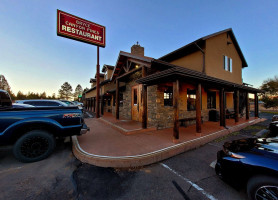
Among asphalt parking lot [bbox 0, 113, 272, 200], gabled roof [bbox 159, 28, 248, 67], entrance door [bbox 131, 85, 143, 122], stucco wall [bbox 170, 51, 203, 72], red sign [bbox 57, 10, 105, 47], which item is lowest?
asphalt parking lot [bbox 0, 113, 272, 200]

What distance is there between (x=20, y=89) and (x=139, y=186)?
7040 centimetres

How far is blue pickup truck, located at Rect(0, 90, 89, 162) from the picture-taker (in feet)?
9.59

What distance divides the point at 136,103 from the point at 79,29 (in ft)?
28.8

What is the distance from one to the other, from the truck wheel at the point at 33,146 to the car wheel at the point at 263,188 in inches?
194

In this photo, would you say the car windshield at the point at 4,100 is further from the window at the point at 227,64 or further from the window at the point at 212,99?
the window at the point at 227,64

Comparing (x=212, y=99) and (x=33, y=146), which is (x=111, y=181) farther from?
(x=212, y=99)

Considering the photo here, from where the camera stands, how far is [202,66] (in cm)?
817

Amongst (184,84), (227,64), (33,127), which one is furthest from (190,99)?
(33,127)

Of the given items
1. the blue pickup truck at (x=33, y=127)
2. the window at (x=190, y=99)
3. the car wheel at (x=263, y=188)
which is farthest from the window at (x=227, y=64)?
the blue pickup truck at (x=33, y=127)

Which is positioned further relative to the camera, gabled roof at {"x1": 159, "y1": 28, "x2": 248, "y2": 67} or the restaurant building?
gabled roof at {"x1": 159, "y1": 28, "x2": 248, "y2": 67}

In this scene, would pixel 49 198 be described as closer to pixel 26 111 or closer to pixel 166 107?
pixel 26 111

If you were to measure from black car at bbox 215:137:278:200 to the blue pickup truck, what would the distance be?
437cm

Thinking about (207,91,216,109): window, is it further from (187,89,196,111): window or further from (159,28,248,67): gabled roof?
(159,28,248,67): gabled roof

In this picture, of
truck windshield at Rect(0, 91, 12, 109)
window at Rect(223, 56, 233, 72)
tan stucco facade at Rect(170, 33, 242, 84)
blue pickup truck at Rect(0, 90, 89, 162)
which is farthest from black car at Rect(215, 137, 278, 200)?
window at Rect(223, 56, 233, 72)
